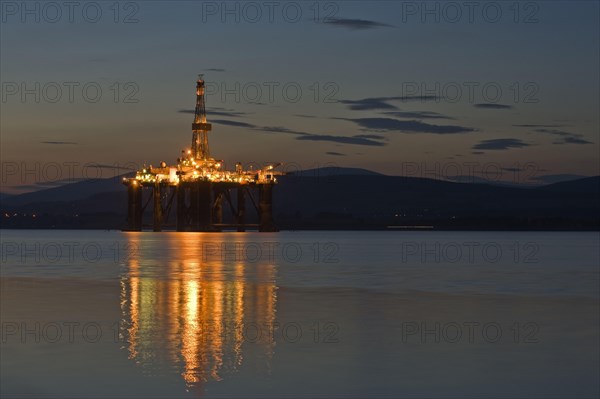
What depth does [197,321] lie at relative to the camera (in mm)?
30609

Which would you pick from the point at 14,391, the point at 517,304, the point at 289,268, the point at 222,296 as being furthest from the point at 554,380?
the point at 289,268

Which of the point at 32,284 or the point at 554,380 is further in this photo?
the point at 32,284

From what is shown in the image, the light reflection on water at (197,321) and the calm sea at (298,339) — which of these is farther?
the light reflection on water at (197,321)

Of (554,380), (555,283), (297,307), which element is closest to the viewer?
(554,380)

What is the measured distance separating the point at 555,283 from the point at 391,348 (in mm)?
30653

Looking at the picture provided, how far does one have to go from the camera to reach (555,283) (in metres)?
52.8

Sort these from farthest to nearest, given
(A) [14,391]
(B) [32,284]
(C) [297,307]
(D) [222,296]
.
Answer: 1. (B) [32,284]
2. (D) [222,296]
3. (C) [297,307]
4. (A) [14,391]

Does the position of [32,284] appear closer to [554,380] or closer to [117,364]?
[117,364]

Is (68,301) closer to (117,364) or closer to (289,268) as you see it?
(117,364)

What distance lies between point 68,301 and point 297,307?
9648 mm

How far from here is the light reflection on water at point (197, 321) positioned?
21.7 meters

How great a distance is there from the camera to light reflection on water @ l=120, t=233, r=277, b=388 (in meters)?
21.7

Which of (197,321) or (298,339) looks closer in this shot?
(298,339)

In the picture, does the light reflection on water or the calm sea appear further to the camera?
the light reflection on water
